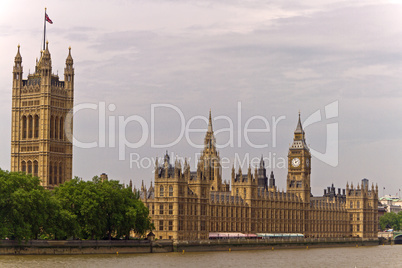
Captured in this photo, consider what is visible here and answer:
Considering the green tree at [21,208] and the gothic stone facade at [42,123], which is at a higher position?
the gothic stone facade at [42,123]

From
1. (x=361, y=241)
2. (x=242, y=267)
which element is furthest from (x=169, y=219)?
(x=361, y=241)

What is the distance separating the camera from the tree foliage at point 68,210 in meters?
97.1

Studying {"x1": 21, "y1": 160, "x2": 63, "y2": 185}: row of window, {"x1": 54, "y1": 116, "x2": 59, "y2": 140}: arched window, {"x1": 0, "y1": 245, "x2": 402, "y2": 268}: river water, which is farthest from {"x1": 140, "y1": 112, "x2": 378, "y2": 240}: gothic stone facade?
{"x1": 54, "y1": 116, "x2": 59, "y2": 140}: arched window

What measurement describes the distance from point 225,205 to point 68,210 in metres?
50.4

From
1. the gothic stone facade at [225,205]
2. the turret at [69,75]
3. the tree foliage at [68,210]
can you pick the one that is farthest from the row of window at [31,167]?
the tree foliage at [68,210]

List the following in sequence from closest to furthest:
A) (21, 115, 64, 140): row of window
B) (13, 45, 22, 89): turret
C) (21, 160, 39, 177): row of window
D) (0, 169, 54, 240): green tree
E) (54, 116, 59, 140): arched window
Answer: (0, 169, 54, 240): green tree < (21, 160, 39, 177): row of window < (21, 115, 64, 140): row of window < (54, 116, 59, 140): arched window < (13, 45, 22, 89): turret

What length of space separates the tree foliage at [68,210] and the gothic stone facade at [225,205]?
13.8 metres

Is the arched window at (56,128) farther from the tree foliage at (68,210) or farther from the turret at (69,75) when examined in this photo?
the tree foliage at (68,210)

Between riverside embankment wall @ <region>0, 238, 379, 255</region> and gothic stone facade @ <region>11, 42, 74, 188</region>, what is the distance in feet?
105

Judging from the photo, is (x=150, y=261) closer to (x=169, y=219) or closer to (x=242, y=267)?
(x=242, y=267)

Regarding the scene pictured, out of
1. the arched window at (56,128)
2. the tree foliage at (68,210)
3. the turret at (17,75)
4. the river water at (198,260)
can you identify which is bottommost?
the river water at (198,260)

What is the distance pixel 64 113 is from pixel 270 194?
4300 centimetres

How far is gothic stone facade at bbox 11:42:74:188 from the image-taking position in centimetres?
15100

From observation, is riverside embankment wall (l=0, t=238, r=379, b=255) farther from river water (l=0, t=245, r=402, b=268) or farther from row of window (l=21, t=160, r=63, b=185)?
row of window (l=21, t=160, r=63, b=185)
